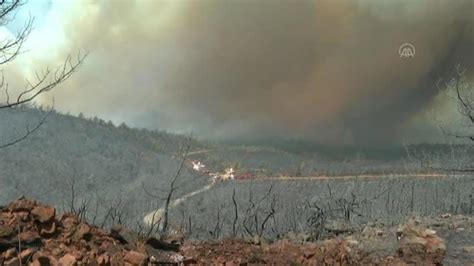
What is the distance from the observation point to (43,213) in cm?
1323

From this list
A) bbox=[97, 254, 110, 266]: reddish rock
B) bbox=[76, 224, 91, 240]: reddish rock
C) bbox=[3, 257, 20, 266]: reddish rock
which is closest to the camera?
bbox=[3, 257, 20, 266]: reddish rock

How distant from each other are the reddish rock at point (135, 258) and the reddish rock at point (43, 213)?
7.74ft

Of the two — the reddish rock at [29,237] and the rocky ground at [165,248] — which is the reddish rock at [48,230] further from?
the reddish rock at [29,237]

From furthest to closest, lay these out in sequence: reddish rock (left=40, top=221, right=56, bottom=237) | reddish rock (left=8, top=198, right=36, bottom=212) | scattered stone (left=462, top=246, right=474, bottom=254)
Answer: scattered stone (left=462, top=246, right=474, bottom=254) → reddish rock (left=8, top=198, right=36, bottom=212) → reddish rock (left=40, top=221, right=56, bottom=237)

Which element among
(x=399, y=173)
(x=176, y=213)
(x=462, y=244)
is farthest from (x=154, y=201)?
(x=462, y=244)

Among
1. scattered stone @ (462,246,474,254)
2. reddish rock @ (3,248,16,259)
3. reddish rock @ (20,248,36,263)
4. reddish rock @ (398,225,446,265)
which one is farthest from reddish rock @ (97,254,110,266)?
scattered stone @ (462,246,474,254)

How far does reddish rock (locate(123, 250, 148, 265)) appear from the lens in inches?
468

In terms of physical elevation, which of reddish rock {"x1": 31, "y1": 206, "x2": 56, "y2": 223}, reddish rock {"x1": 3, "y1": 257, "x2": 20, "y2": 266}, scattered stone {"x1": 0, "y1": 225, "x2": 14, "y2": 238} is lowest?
reddish rock {"x1": 3, "y1": 257, "x2": 20, "y2": 266}

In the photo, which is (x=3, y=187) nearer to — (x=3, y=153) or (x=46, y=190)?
(x=46, y=190)

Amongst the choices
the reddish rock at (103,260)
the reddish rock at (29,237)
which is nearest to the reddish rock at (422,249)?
the reddish rock at (103,260)

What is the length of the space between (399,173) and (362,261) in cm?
10123

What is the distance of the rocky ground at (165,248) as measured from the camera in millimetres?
11875

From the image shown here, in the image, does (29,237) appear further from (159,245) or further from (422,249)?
(422,249)

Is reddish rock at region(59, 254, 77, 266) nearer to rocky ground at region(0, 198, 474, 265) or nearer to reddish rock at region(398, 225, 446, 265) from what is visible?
rocky ground at region(0, 198, 474, 265)
